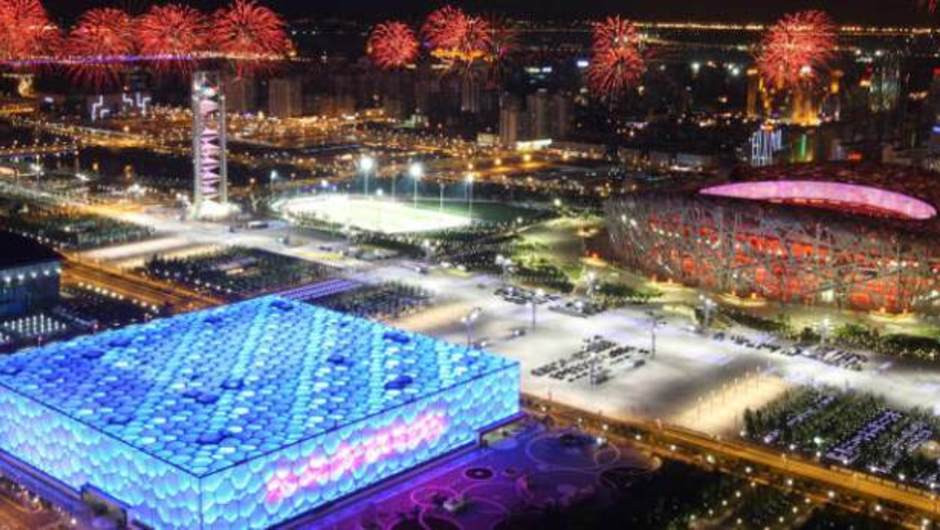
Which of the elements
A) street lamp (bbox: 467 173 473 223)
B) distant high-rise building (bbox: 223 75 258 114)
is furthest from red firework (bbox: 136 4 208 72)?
distant high-rise building (bbox: 223 75 258 114)

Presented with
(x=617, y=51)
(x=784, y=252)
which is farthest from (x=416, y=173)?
(x=784, y=252)

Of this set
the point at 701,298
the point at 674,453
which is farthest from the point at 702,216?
the point at 674,453

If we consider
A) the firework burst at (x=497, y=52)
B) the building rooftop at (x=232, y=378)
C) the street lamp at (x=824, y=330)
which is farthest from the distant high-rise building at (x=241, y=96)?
the street lamp at (x=824, y=330)

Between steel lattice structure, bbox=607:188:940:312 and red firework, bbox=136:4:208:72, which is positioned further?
red firework, bbox=136:4:208:72

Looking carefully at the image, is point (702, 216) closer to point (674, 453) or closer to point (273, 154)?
point (674, 453)

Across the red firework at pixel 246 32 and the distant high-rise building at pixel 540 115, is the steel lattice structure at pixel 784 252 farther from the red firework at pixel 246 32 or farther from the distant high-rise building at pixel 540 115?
the distant high-rise building at pixel 540 115

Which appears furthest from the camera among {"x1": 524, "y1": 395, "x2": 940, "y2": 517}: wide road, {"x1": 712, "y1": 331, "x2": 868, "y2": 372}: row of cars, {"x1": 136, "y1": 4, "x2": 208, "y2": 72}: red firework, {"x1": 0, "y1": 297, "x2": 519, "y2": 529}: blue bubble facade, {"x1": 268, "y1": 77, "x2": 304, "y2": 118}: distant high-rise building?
{"x1": 268, "y1": 77, "x2": 304, "y2": 118}: distant high-rise building

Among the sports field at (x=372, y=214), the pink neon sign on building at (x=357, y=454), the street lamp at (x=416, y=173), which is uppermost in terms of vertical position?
the street lamp at (x=416, y=173)

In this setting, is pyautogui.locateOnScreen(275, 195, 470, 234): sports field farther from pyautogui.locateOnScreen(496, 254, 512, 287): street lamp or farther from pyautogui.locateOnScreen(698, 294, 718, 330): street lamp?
pyautogui.locateOnScreen(698, 294, 718, 330): street lamp
